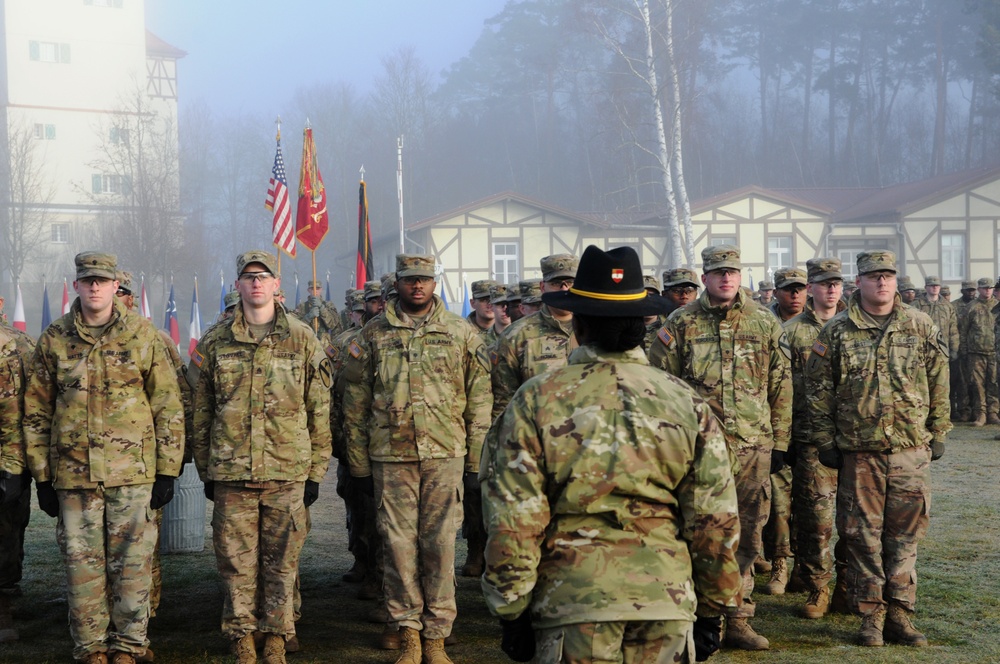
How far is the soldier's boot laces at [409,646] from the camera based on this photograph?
6566 mm

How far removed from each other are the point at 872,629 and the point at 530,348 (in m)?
2.83

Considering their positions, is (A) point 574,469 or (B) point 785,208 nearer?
(A) point 574,469

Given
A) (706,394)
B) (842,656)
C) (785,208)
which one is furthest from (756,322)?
(785,208)

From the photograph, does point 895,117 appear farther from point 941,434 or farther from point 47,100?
point 941,434

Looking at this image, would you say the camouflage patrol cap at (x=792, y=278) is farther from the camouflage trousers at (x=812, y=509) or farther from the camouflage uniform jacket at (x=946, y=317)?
the camouflage uniform jacket at (x=946, y=317)

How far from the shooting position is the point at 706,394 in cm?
707

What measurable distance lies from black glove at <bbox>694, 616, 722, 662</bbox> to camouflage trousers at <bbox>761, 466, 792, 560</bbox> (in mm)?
4662

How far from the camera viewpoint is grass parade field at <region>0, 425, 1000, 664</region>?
6.84 meters

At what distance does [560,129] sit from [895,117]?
23.2 metres

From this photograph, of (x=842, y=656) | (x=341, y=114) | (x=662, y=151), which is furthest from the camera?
(x=341, y=114)

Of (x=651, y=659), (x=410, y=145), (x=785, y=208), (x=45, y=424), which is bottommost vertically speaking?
(x=651, y=659)

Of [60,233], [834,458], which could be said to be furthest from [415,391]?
[60,233]

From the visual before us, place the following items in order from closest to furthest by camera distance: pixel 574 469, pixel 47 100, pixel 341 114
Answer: pixel 574 469
pixel 47 100
pixel 341 114

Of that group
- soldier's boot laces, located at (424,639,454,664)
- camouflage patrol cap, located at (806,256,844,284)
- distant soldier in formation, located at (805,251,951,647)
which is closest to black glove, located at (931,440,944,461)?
distant soldier in formation, located at (805,251,951,647)
